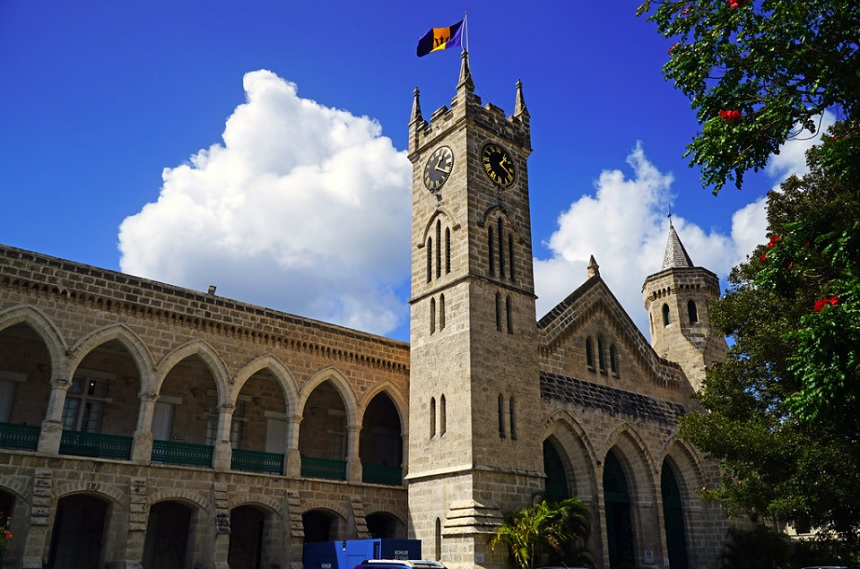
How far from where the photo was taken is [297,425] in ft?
72.9

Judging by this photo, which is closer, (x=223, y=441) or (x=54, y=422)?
(x=54, y=422)

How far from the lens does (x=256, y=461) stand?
69.8 ft

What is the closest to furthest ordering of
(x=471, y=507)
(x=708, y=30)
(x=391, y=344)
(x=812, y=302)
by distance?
(x=708, y=30), (x=812, y=302), (x=471, y=507), (x=391, y=344)

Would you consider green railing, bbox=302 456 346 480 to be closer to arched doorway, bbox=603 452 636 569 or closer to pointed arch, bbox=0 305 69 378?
pointed arch, bbox=0 305 69 378

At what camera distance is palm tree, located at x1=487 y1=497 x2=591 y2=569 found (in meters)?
18.4

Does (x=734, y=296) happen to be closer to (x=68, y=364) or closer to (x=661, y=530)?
(x=661, y=530)

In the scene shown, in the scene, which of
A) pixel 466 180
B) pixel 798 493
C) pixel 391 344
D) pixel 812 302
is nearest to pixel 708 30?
pixel 812 302

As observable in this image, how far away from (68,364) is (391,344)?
10.1 metres

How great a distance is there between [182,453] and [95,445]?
224cm

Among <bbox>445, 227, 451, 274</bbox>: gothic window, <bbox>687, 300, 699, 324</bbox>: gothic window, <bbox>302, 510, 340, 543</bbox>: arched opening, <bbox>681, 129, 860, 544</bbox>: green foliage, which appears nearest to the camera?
<bbox>681, 129, 860, 544</bbox>: green foliage

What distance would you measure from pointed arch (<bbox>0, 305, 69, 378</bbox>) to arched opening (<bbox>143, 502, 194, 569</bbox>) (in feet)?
17.8

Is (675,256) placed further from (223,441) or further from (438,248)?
(223,441)

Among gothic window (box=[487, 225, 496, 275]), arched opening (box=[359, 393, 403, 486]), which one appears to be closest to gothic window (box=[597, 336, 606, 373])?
gothic window (box=[487, 225, 496, 275])

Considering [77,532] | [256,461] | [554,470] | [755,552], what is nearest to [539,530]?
[554,470]
